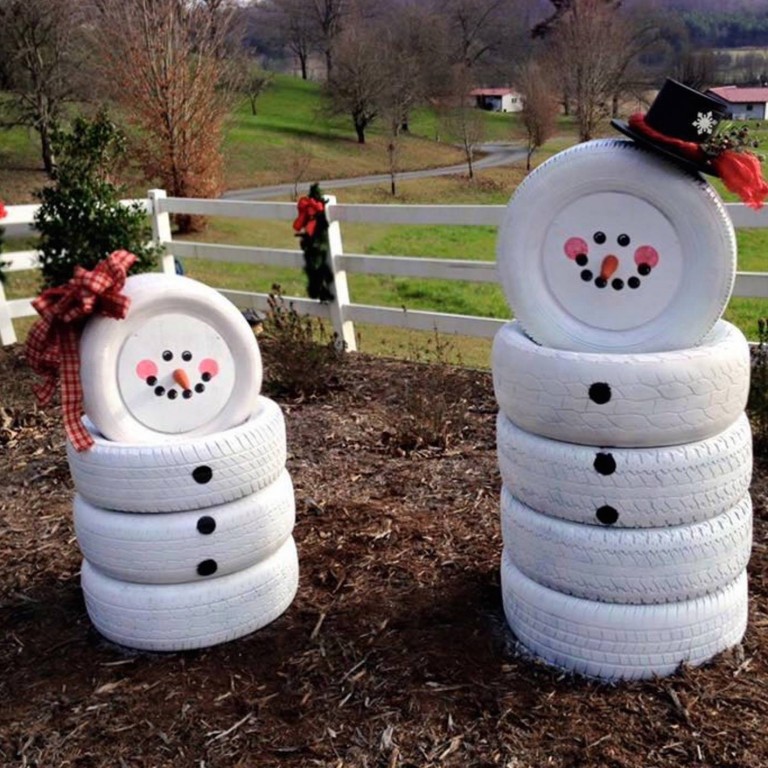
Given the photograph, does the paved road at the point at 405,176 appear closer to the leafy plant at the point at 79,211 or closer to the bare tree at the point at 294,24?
the leafy plant at the point at 79,211

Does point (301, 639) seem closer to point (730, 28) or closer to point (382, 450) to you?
point (382, 450)

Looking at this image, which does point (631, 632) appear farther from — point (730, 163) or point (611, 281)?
point (730, 163)

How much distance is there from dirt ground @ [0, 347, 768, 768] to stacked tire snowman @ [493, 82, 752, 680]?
0.70ft

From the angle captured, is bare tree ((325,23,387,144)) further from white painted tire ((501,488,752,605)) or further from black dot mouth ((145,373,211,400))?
white painted tire ((501,488,752,605))

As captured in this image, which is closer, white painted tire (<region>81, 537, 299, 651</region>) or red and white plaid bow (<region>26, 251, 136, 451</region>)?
red and white plaid bow (<region>26, 251, 136, 451</region>)

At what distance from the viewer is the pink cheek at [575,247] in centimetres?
286

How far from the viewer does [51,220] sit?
25.6 feet

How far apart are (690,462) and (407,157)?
38297 millimetres

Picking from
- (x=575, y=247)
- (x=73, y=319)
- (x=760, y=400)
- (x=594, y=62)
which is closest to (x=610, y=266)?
(x=575, y=247)

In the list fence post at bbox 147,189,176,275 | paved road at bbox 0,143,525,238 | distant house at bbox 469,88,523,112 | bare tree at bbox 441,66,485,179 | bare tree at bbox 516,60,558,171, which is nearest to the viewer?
fence post at bbox 147,189,176,275

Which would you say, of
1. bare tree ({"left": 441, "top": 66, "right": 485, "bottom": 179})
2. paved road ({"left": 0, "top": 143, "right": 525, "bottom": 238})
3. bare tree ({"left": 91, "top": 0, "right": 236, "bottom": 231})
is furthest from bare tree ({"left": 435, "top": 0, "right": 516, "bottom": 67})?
bare tree ({"left": 91, "top": 0, "right": 236, "bottom": 231})

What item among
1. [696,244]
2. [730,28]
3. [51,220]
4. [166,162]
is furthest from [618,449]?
[730,28]

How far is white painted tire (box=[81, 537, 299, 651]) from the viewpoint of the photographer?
10.6 ft

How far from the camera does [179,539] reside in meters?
3.16
